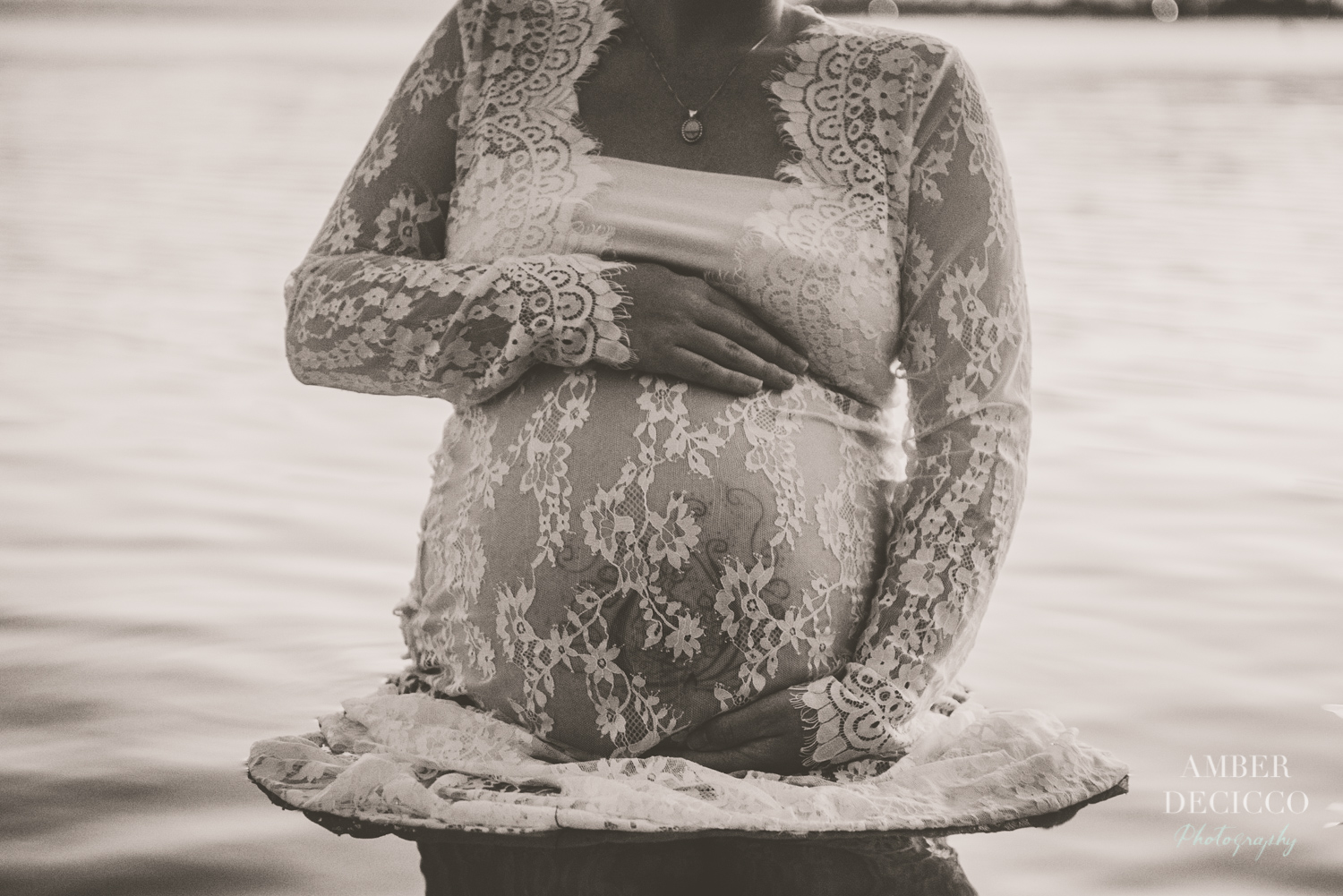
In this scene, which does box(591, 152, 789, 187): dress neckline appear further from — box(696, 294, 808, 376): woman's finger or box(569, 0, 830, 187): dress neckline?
box(696, 294, 808, 376): woman's finger

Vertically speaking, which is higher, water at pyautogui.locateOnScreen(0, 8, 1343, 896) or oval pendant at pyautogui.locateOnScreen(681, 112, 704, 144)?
oval pendant at pyautogui.locateOnScreen(681, 112, 704, 144)

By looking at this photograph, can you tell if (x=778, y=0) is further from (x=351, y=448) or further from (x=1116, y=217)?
(x=1116, y=217)

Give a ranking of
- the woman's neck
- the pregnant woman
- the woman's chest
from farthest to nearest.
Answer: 1. the woman's neck
2. the woman's chest
3. the pregnant woman

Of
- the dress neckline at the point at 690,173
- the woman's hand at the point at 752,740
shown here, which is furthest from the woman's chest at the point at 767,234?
the woman's hand at the point at 752,740

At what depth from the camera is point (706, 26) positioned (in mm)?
2135

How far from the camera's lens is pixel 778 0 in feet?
7.16

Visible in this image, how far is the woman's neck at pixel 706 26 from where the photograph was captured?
2.13 m

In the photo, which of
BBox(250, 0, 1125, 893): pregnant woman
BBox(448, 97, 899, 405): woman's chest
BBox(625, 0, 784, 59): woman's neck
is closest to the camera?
BBox(250, 0, 1125, 893): pregnant woman

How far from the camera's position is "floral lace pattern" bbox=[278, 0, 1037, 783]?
187 cm

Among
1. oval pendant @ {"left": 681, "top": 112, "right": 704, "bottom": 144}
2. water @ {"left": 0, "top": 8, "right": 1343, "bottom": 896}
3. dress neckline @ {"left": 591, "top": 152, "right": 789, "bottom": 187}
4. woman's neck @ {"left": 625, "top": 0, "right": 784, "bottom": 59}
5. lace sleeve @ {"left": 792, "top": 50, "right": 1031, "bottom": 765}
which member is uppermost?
woman's neck @ {"left": 625, "top": 0, "right": 784, "bottom": 59}

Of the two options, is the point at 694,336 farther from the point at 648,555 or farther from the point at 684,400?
the point at 648,555

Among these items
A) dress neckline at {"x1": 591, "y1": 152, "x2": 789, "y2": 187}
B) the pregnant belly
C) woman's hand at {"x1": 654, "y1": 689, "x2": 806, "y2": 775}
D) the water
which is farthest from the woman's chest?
the water

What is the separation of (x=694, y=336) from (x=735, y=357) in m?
0.06

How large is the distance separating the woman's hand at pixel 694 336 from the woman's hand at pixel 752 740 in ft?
1.39
